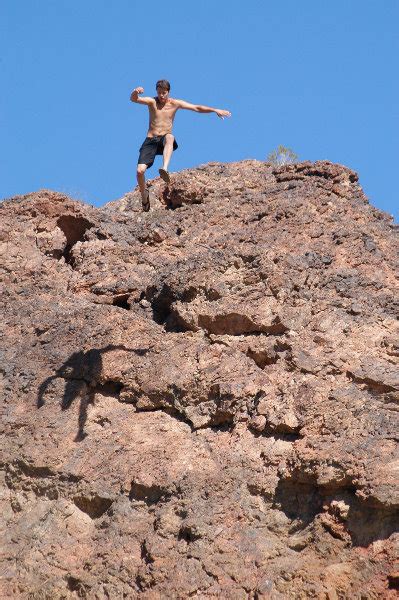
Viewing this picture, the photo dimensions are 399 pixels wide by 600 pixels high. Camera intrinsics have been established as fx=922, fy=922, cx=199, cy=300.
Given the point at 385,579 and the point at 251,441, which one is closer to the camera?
the point at 385,579

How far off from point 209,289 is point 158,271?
1.18 metres

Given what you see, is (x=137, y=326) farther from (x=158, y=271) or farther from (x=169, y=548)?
(x=169, y=548)

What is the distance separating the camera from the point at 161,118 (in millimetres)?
11945

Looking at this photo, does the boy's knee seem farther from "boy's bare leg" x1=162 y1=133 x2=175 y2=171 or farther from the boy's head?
the boy's head

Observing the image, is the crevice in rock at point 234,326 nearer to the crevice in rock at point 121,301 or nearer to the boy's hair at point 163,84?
the crevice in rock at point 121,301

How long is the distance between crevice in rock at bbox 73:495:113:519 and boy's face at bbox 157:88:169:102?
207 inches

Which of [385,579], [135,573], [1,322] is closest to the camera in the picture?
[385,579]

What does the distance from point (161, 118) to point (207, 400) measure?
13.1ft

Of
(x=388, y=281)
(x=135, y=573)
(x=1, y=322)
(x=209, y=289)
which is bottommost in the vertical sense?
(x=135, y=573)

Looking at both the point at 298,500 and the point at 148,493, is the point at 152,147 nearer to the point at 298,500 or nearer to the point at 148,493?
the point at 148,493

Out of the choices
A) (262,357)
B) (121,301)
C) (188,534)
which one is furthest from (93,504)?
(121,301)

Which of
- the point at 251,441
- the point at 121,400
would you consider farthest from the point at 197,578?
the point at 121,400

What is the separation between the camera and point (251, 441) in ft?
31.3

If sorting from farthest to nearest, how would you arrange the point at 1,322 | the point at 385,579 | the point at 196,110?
the point at 196,110 → the point at 1,322 → the point at 385,579
